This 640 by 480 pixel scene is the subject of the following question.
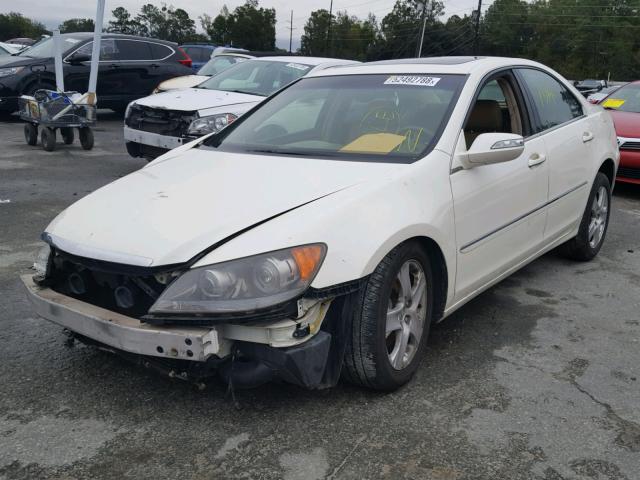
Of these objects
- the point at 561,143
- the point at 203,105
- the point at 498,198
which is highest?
the point at 561,143

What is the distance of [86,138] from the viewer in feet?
33.6

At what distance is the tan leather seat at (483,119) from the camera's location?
389 cm

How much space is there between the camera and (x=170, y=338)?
2486 millimetres

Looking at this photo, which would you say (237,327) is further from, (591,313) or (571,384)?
(591,313)

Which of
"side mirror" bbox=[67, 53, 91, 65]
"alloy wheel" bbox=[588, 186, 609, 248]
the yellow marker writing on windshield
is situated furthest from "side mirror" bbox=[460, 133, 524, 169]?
"side mirror" bbox=[67, 53, 91, 65]

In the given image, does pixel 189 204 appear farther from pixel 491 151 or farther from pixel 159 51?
pixel 159 51

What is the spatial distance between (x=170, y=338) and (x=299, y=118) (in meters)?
1.97

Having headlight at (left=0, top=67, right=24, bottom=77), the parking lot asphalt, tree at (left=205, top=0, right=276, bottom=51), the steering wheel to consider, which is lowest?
the parking lot asphalt

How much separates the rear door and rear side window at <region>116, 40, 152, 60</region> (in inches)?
413

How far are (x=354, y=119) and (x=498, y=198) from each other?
915 millimetres

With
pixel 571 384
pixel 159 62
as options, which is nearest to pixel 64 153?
pixel 159 62

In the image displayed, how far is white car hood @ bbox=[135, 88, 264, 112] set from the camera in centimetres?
770

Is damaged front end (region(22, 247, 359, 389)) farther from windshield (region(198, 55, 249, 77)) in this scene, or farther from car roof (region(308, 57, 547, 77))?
windshield (region(198, 55, 249, 77))

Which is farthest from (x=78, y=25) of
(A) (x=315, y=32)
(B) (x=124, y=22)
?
(A) (x=315, y=32)
